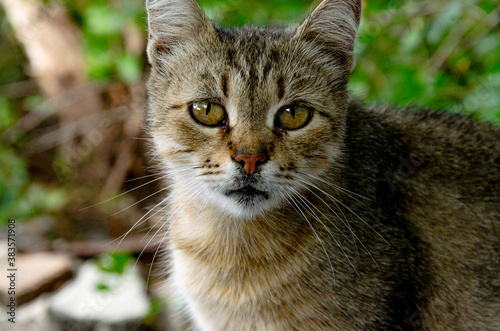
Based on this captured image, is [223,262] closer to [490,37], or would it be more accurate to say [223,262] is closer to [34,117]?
[490,37]

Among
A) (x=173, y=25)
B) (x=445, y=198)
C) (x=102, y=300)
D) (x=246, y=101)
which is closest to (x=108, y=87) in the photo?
(x=102, y=300)

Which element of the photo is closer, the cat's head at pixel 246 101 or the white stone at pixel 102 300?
the cat's head at pixel 246 101

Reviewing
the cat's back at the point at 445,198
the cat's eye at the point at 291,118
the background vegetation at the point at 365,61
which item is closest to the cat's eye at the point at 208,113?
the cat's eye at the point at 291,118

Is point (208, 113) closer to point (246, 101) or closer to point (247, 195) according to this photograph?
point (246, 101)

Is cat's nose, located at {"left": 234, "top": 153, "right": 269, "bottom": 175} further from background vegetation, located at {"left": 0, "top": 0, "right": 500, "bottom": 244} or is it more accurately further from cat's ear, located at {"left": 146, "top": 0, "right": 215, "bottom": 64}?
background vegetation, located at {"left": 0, "top": 0, "right": 500, "bottom": 244}

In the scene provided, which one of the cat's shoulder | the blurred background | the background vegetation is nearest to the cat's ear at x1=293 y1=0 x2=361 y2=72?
the cat's shoulder

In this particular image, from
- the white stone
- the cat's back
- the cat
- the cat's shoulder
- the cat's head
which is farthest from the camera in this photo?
the white stone

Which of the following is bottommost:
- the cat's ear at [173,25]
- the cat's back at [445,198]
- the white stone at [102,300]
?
the white stone at [102,300]

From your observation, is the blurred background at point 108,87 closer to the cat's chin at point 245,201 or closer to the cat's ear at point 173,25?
the cat's ear at point 173,25

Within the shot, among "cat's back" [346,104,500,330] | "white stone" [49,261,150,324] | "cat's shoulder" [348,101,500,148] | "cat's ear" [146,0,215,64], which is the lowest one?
"white stone" [49,261,150,324]
